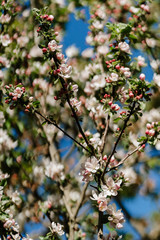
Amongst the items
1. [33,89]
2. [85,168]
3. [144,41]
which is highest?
[33,89]

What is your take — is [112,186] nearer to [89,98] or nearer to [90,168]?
[90,168]

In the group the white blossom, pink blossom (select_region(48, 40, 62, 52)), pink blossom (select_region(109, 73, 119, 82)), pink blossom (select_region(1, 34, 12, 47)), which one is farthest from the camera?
the white blossom

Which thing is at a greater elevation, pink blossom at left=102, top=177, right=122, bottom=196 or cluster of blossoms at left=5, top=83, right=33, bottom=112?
cluster of blossoms at left=5, top=83, right=33, bottom=112

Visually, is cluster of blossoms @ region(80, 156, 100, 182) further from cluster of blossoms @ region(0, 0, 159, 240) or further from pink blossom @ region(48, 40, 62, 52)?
pink blossom @ region(48, 40, 62, 52)

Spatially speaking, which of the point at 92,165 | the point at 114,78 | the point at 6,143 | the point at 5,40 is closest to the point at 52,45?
the point at 114,78

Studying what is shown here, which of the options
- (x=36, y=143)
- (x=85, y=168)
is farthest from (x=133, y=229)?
(x=85, y=168)

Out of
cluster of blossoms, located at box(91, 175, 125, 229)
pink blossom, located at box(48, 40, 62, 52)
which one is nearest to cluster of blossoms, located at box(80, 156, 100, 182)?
cluster of blossoms, located at box(91, 175, 125, 229)

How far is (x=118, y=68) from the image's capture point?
86.0 inches

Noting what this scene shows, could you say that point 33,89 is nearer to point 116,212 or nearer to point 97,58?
point 97,58

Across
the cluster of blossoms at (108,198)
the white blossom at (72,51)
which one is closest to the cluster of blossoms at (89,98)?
the cluster of blossoms at (108,198)

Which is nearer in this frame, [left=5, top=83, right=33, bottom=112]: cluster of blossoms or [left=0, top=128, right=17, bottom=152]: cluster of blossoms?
[left=5, top=83, right=33, bottom=112]: cluster of blossoms

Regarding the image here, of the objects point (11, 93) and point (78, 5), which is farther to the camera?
point (78, 5)

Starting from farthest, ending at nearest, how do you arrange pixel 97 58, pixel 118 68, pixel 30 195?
1. pixel 30 195
2. pixel 97 58
3. pixel 118 68

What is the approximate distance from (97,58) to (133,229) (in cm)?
308
